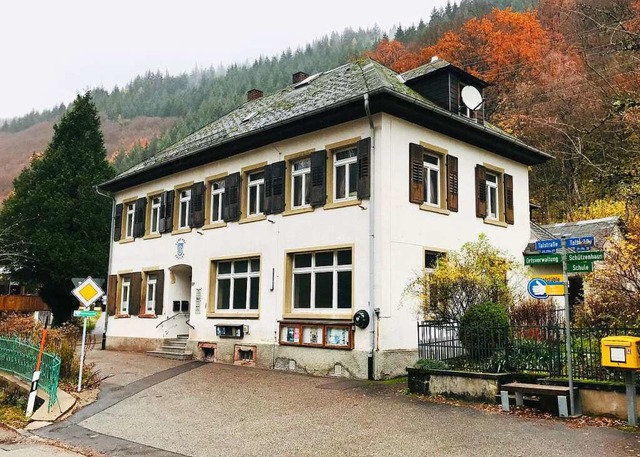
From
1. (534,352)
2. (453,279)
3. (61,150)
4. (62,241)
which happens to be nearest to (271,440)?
(534,352)

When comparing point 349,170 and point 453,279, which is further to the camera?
point 349,170

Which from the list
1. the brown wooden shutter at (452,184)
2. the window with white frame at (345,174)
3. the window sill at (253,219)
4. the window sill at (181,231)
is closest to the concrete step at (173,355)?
the window sill at (181,231)

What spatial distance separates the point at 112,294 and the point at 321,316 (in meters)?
12.3

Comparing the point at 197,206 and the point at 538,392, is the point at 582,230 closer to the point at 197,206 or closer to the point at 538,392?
the point at 197,206

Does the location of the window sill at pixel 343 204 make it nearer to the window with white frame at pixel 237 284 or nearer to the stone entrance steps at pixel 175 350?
the window with white frame at pixel 237 284

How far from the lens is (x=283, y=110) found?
19656 millimetres

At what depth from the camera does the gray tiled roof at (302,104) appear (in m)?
16.6

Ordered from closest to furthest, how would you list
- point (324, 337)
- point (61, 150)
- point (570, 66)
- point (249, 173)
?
point (324, 337), point (249, 173), point (570, 66), point (61, 150)

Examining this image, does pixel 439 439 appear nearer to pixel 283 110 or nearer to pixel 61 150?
pixel 283 110

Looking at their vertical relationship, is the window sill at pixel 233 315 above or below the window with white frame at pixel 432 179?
below

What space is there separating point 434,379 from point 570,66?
25534 mm

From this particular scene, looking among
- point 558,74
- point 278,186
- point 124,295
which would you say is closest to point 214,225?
point 278,186

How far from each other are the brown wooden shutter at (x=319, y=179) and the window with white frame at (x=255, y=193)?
8.16 feet

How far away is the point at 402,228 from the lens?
15523 mm
